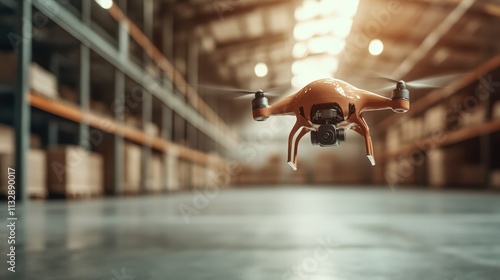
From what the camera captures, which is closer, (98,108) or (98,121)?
(98,121)

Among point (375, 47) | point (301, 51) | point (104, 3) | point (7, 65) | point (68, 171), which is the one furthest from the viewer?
point (104, 3)

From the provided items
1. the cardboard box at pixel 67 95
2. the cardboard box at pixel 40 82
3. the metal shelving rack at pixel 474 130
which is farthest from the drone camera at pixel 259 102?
the cardboard box at pixel 67 95

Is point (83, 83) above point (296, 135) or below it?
above

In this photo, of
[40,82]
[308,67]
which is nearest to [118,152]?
[40,82]

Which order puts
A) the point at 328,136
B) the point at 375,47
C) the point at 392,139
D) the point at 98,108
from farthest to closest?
1. the point at 392,139
2. the point at 98,108
3. the point at 375,47
4. the point at 328,136

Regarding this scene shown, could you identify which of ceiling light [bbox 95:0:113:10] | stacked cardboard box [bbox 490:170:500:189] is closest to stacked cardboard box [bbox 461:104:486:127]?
stacked cardboard box [bbox 490:170:500:189]

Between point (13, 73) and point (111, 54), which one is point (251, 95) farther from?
point (111, 54)
